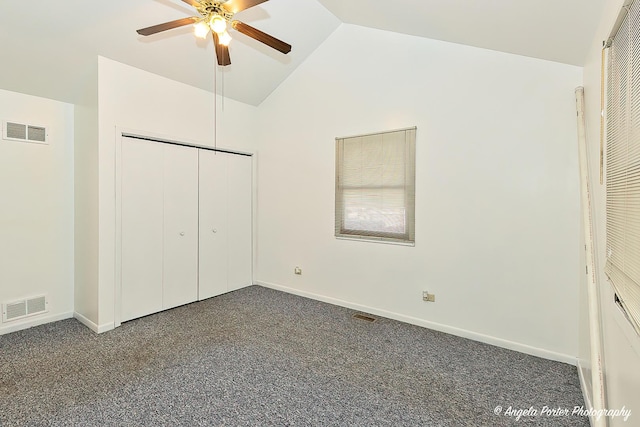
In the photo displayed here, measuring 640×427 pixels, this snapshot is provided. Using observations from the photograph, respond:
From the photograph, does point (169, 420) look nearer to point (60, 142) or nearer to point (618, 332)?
point (618, 332)

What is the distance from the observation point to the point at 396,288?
349 cm

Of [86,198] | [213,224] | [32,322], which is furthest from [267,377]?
[32,322]

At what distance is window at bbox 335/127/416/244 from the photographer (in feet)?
11.1

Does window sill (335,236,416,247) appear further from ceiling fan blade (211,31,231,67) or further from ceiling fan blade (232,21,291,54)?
ceiling fan blade (211,31,231,67)

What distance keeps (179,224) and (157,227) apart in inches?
10.6

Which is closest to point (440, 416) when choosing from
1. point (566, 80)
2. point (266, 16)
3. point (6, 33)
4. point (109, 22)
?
point (566, 80)

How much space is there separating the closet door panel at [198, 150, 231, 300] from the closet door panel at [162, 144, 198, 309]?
105mm

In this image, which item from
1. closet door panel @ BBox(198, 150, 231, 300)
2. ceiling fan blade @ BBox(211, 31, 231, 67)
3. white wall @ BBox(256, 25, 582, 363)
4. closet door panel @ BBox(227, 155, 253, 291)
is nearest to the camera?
ceiling fan blade @ BBox(211, 31, 231, 67)

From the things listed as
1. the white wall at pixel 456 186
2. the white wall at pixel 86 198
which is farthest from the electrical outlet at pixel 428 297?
the white wall at pixel 86 198

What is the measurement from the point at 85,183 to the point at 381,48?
3.57 metres

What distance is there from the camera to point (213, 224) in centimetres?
422

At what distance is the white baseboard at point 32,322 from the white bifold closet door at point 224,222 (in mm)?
1445

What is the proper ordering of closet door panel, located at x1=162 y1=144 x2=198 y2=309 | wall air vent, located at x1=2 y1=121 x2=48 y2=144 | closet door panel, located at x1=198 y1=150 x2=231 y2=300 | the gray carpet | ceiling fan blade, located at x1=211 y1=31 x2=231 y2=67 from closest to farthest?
the gray carpet
ceiling fan blade, located at x1=211 y1=31 x2=231 y2=67
wall air vent, located at x1=2 y1=121 x2=48 y2=144
closet door panel, located at x1=162 y1=144 x2=198 y2=309
closet door panel, located at x1=198 y1=150 x2=231 y2=300

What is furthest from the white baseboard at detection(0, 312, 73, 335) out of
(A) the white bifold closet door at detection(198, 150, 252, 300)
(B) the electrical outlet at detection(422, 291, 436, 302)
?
(B) the electrical outlet at detection(422, 291, 436, 302)
